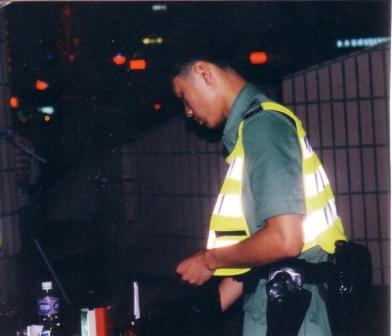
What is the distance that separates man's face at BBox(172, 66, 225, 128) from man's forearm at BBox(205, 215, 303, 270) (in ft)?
1.95

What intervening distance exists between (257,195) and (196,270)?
0.40m

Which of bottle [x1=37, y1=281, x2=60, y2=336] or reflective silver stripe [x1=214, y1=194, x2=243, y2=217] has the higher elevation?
reflective silver stripe [x1=214, y1=194, x2=243, y2=217]

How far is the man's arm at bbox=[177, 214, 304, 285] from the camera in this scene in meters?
1.98

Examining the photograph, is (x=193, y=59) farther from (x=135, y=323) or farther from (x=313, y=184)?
(x=135, y=323)

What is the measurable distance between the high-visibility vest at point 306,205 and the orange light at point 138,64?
15784mm

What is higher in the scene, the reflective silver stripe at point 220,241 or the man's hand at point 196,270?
the reflective silver stripe at point 220,241

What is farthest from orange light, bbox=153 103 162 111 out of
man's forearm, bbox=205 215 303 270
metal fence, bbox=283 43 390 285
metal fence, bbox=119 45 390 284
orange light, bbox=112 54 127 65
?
man's forearm, bbox=205 215 303 270

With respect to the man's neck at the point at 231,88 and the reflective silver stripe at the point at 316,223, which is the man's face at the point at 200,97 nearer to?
the man's neck at the point at 231,88

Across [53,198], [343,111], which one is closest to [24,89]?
[53,198]

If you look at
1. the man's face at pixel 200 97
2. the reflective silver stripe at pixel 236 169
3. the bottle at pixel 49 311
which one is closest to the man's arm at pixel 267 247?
the reflective silver stripe at pixel 236 169

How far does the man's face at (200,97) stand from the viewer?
2422 mm

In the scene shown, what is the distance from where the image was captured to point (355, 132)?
571 cm

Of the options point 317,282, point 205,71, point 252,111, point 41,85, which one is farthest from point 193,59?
point 41,85

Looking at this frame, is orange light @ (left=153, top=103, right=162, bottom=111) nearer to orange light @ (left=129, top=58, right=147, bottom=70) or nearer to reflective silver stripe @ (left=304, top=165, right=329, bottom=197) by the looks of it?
orange light @ (left=129, top=58, right=147, bottom=70)
